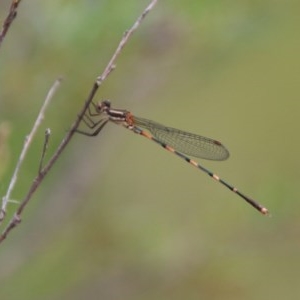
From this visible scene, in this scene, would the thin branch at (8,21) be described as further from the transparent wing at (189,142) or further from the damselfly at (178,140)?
the transparent wing at (189,142)

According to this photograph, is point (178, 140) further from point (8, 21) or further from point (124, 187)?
point (8, 21)

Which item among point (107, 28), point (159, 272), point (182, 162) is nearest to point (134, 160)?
point (182, 162)

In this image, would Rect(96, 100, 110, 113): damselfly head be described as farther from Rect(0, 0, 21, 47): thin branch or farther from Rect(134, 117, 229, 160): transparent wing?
Rect(0, 0, 21, 47): thin branch

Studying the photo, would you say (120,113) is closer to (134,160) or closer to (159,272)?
(159,272)

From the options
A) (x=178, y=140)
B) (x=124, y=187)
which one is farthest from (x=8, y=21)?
(x=124, y=187)

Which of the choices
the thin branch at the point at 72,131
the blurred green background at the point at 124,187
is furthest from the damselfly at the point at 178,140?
the thin branch at the point at 72,131

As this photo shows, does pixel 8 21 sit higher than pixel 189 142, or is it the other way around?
pixel 8 21
